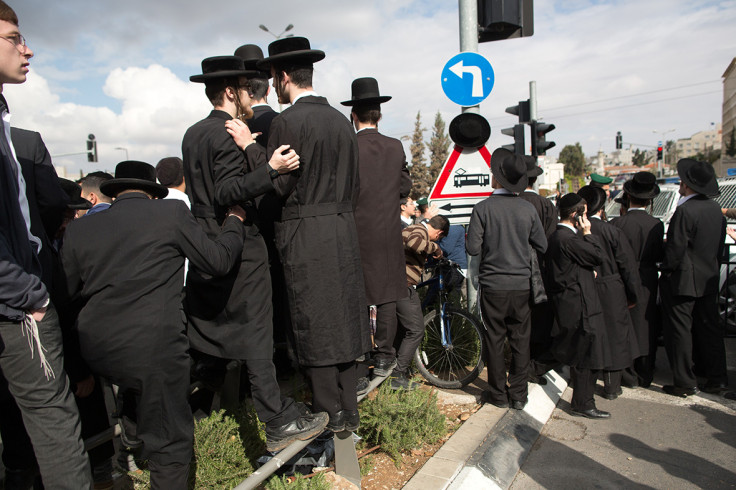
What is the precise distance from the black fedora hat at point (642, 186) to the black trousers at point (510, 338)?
1.91m

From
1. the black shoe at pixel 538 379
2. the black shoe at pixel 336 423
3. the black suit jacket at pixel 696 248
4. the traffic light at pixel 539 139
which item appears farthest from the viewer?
the traffic light at pixel 539 139

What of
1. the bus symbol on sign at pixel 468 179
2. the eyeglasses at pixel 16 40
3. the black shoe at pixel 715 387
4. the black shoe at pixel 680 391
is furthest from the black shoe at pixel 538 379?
the eyeglasses at pixel 16 40

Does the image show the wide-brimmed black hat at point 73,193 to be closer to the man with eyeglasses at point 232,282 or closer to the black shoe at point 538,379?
the man with eyeglasses at point 232,282

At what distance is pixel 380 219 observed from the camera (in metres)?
3.95

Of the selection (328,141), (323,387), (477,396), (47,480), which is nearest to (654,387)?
(477,396)

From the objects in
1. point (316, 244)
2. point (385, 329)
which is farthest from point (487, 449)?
point (316, 244)

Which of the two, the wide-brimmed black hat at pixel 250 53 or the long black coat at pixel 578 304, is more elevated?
the wide-brimmed black hat at pixel 250 53

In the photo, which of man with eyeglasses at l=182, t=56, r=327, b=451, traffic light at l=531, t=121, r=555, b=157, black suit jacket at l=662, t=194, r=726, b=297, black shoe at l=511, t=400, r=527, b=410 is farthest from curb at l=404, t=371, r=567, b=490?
traffic light at l=531, t=121, r=555, b=157

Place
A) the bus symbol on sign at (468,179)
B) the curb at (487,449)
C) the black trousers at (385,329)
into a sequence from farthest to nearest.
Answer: the bus symbol on sign at (468,179) < the black trousers at (385,329) < the curb at (487,449)

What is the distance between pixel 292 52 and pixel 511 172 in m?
2.70

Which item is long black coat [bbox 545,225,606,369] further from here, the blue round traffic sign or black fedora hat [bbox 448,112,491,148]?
the blue round traffic sign

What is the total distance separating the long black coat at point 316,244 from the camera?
9.80 feet

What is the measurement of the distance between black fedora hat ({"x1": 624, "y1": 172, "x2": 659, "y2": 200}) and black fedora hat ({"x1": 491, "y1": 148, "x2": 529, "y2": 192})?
140 centimetres

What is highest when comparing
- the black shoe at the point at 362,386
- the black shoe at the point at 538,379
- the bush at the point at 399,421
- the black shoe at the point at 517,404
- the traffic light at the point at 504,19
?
the traffic light at the point at 504,19
